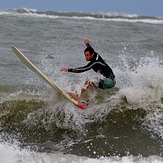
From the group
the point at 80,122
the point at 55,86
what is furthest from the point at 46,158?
the point at 55,86

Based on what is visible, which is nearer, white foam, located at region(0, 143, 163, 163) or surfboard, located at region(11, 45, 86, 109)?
white foam, located at region(0, 143, 163, 163)

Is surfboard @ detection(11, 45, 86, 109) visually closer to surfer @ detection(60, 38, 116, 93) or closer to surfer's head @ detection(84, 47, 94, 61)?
surfer @ detection(60, 38, 116, 93)

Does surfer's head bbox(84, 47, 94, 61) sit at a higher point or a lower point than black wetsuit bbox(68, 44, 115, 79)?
higher

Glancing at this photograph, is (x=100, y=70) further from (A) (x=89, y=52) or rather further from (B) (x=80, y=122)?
(B) (x=80, y=122)

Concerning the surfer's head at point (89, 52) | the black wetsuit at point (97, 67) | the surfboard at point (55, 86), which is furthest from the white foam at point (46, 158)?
the surfer's head at point (89, 52)

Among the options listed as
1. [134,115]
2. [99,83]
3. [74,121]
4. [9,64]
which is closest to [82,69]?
[99,83]

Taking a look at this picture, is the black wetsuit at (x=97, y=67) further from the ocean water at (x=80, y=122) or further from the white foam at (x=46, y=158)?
the white foam at (x=46, y=158)

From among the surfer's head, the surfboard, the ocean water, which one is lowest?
the ocean water

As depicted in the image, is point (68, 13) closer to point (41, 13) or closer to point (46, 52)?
point (41, 13)

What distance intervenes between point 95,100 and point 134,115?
98 cm

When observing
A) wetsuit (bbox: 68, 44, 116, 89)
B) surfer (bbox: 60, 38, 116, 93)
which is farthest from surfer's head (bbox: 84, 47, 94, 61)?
wetsuit (bbox: 68, 44, 116, 89)

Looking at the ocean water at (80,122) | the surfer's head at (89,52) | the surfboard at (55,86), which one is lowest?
the ocean water at (80,122)

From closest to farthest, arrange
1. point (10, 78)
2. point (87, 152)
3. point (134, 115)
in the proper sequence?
point (87, 152)
point (134, 115)
point (10, 78)

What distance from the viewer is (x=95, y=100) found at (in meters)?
8.96
